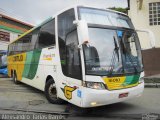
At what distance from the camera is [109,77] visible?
6.82 meters

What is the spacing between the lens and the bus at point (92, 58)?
6.70m

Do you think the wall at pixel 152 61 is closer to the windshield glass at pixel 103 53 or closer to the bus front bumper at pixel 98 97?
the windshield glass at pixel 103 53

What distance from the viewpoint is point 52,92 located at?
898cm

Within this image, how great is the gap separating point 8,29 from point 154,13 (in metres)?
18.9

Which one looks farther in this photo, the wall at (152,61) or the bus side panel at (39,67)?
the wall at (152,61)

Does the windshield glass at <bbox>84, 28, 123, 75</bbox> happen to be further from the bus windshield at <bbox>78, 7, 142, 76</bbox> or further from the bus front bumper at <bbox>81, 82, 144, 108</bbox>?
the bus front bumper at <bbox>81, 82, 144, 108</bbox>

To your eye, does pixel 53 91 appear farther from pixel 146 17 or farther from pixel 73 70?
pixel 146 17

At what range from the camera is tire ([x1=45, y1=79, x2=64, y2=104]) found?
8779mm

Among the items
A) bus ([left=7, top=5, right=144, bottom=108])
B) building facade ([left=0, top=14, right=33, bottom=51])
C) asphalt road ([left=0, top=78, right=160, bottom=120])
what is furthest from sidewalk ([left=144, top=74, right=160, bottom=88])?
building facade ([left=0, top=14, right=33, bottom=51])

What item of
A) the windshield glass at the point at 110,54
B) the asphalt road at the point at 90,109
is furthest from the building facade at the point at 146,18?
the windshield glass at the point at 110,54

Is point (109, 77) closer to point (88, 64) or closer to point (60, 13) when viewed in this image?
point (88, 64)

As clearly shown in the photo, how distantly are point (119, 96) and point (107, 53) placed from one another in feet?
3.85

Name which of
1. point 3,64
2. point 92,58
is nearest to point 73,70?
point 92,58

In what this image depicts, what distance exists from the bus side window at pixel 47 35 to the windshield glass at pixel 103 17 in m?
1.77
